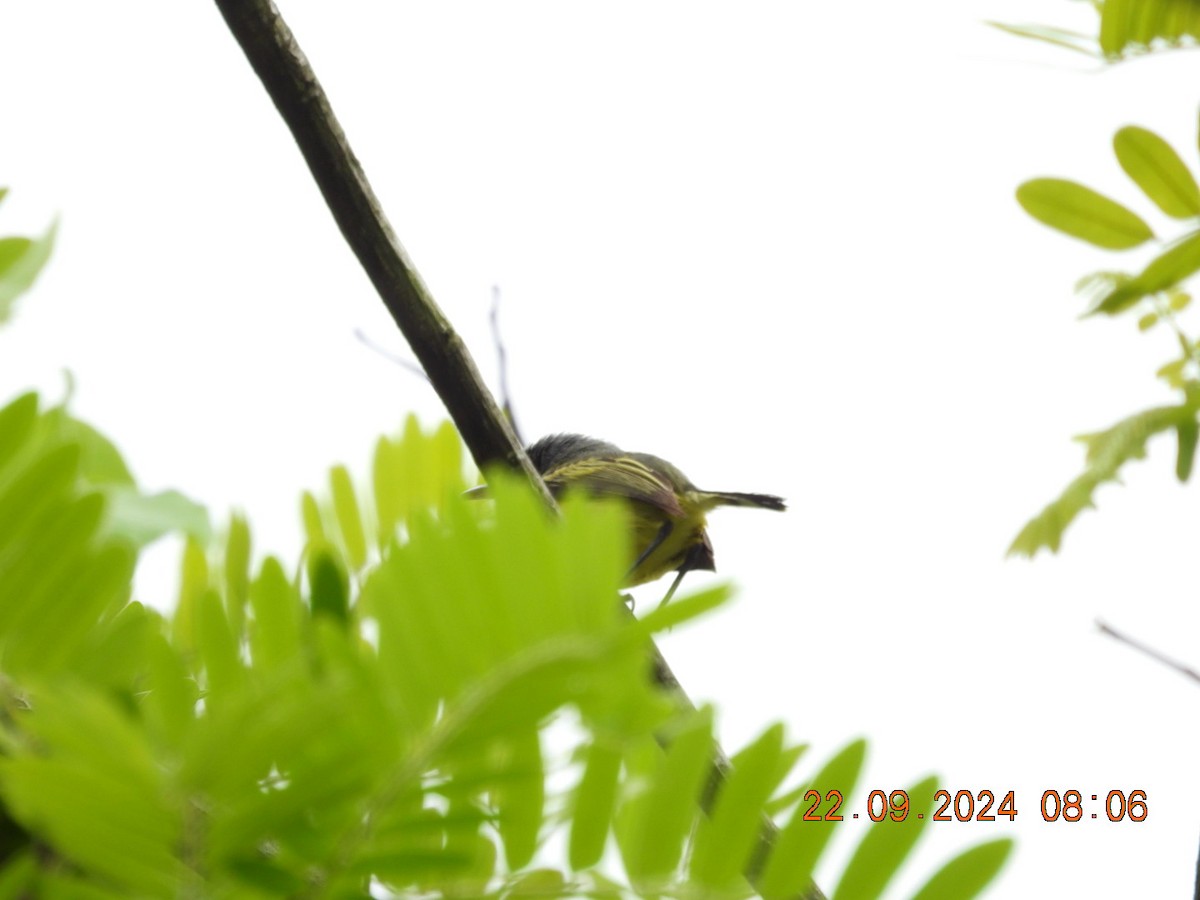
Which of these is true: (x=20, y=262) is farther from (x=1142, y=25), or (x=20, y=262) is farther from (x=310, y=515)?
(x=1142, y=25)

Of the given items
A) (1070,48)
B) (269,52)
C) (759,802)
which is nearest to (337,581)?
(759,802)

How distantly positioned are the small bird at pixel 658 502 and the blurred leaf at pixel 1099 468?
2776 mm

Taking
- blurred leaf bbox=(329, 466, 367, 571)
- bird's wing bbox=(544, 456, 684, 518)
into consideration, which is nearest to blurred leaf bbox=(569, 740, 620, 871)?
blurred leaf bbox=(329, 466, 367, 571)

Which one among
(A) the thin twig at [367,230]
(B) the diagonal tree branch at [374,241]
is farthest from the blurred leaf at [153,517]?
(A) the thin twig at [367,230]

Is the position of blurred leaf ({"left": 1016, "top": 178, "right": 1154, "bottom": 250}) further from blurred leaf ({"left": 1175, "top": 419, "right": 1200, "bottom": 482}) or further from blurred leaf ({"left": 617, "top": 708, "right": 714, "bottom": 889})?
blurred leaf ({"left": 617, "top": 708, "right": 714, "bottom": 889})

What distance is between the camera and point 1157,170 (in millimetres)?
1027

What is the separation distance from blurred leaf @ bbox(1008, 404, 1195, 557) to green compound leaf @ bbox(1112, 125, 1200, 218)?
0.18m

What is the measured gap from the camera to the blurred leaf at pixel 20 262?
0.51 metres

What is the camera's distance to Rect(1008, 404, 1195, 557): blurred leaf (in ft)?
3.15

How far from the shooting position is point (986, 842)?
519mm

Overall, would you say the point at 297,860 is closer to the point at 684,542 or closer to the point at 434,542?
the point at 434,542

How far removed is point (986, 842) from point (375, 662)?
29 cm

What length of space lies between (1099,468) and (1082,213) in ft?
0.81

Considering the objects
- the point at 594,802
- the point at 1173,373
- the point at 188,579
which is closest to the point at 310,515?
the point at 188,579
